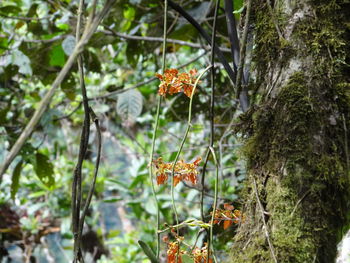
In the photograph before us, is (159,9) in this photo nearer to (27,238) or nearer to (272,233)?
(272,233)

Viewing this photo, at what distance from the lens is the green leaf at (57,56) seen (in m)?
2.16

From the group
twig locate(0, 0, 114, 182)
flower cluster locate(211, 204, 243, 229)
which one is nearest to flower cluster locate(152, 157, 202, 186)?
flower cluster locate(211, 204, 243, 229)

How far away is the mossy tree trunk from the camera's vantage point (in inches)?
33.4

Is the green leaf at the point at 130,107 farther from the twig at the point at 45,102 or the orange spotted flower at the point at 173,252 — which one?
the twig at the point at 45,102

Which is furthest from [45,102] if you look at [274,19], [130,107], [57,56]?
[57,56]

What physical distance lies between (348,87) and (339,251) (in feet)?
1.04

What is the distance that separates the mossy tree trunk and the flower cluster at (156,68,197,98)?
15 centimetres

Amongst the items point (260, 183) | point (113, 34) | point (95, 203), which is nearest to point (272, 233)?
point (260, 183)

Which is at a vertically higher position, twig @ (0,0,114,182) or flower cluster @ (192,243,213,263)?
twig @ (0,0,114,182)

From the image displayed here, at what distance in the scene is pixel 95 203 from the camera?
3.89 metres

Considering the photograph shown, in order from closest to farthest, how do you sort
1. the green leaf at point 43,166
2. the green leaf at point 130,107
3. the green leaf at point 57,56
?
the green leaf at point 130,107, the green leaf at point 43,166, the green leaf at point 57,56

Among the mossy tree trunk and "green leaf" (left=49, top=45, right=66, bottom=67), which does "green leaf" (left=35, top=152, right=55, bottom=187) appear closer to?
"green leaf" (left=49, top=45, right=66, bottom=67)

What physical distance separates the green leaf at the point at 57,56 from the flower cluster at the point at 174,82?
1355 millimetres

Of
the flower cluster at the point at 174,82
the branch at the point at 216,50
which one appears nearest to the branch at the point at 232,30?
the branch at the point at 216,50
